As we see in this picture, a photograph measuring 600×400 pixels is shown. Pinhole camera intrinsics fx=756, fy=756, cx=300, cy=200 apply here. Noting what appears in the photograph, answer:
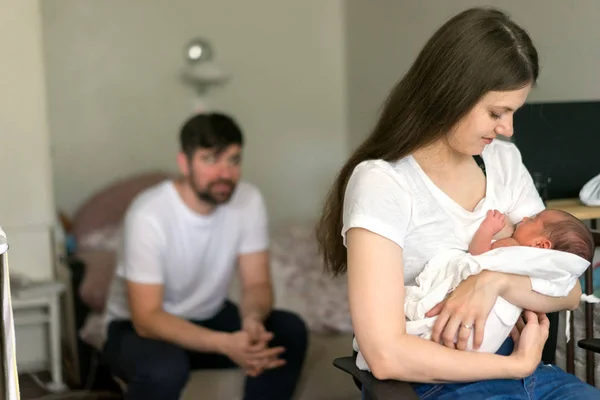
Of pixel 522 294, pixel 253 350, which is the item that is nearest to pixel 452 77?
pixel 522 294

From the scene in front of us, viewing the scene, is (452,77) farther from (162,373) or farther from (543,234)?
(162,373)

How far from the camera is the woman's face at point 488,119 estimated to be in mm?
1248

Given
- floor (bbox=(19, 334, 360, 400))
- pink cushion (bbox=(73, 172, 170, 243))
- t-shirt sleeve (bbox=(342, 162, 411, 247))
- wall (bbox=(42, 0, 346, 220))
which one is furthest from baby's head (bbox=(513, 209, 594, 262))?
wall (bbox=(42, 0, 346, 220))

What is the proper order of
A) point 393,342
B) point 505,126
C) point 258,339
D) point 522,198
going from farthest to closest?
1. point 258,339
2. point 522,198
3. point 505,126
4. point 393,342

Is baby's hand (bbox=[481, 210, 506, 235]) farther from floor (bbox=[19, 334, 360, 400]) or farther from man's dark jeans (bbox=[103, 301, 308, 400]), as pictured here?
floor (bbox=[19, 334, 360, 400])

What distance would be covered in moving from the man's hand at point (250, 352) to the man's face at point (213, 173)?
1.51 feet

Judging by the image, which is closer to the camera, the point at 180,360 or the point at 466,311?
the point at 466,311

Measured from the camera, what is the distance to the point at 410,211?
1.28 meters

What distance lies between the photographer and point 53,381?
2.89 metres

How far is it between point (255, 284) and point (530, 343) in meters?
1.23

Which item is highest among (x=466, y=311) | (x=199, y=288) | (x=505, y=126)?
(x=505, y=126)

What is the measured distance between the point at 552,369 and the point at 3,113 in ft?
7.50

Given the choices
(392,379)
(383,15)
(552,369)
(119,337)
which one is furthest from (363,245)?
(383,15)

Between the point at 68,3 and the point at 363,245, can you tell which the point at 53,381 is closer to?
the point at 68,3
